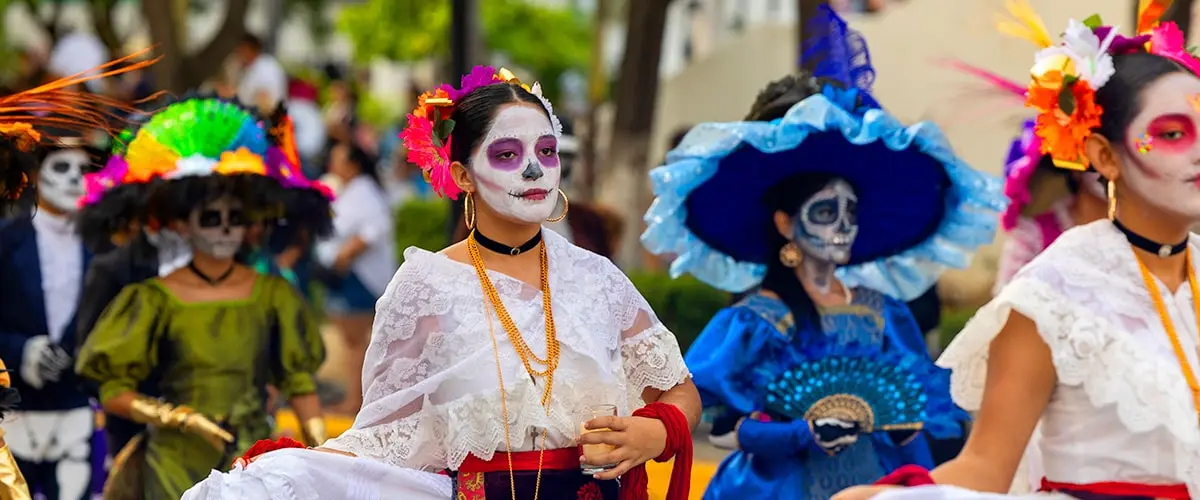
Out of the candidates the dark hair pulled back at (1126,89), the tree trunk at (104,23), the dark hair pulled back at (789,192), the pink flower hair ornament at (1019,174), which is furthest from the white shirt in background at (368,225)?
the tree trunk at (104,23)

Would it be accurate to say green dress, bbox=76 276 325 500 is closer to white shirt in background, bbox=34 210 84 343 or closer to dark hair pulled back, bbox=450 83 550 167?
white shirt in background, bbox=34 210 84 343

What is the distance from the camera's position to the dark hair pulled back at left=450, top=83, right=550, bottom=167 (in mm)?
5141

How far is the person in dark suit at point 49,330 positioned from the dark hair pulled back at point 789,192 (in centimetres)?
287

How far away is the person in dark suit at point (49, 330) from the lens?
780cm

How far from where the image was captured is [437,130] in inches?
203

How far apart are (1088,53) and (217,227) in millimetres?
3606

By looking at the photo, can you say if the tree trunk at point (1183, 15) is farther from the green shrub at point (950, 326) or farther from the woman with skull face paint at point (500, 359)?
the woman with skull face paint at point (500, 359)

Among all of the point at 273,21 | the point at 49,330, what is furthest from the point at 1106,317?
the point at 273,21

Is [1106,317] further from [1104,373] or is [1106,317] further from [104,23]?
[104,23]

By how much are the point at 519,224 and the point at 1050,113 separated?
140cm

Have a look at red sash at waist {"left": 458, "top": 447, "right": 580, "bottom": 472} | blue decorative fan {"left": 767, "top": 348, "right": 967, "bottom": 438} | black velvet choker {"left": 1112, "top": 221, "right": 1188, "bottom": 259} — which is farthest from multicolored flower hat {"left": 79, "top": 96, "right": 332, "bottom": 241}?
black velvet choker {"left": 1112, "top": 221, "right": 1188, "bottom": 259}

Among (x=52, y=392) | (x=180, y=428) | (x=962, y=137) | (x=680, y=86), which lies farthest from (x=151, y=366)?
(x=680, y=86)

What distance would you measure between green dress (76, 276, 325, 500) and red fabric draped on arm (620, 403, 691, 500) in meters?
2.32

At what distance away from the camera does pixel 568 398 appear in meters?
4.93
